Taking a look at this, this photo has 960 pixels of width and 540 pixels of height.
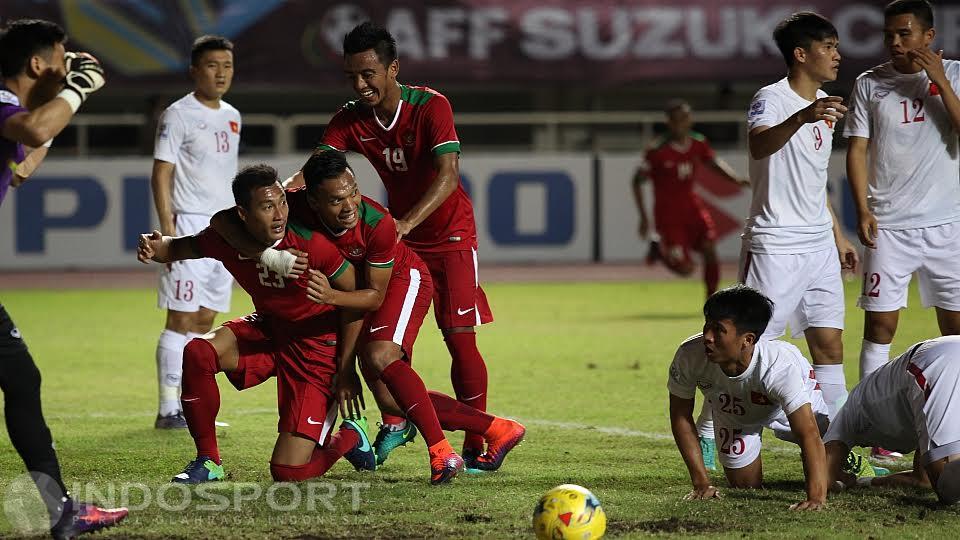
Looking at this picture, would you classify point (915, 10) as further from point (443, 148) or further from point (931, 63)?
point (443, 148)

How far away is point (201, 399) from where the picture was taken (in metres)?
6.11

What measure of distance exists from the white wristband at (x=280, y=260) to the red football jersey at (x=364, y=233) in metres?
0.25

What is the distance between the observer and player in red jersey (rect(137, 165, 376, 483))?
6012mm

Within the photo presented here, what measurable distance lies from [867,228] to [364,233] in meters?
2.55

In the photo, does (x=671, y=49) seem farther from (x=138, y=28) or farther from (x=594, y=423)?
(x=594, y=423)

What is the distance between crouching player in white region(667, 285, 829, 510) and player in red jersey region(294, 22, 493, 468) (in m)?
1.23

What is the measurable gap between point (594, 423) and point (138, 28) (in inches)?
523

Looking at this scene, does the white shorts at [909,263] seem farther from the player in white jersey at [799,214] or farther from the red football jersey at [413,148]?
the red football jersey at [413,148]

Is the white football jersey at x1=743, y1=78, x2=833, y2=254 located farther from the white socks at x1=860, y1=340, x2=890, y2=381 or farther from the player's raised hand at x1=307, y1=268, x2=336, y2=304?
the player's raised hand at x1=307, y1=268, x2=336, y2=304

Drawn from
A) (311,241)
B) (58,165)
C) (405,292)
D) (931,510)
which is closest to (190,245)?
(311,241)

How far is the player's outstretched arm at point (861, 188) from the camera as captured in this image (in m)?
6.77

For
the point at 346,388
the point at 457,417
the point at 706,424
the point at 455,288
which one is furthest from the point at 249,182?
the point at 706,424

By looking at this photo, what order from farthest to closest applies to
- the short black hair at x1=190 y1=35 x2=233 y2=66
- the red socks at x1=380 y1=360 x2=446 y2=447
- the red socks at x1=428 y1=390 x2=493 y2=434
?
the short black hair at x1=190 y1=35 x2=233 y2=66 → the red socks at x1=428 y1=390 x2=493 y2=434 → the red socks at x1=380 y1=360 x2=446 y2=447

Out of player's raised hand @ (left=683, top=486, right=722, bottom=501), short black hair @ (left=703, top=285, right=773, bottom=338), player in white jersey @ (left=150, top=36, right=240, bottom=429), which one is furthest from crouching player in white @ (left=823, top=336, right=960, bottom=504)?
player in white jersey @ (left=150, top=36, right=240, bottom=429)
